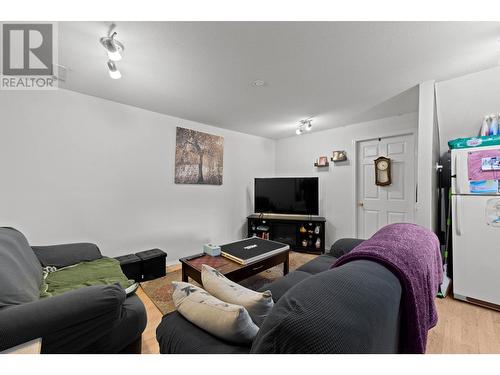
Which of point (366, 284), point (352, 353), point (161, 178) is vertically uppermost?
point (161, 178)

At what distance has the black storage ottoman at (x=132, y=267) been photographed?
7.93 feet

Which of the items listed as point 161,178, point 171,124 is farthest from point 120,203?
point 171,124

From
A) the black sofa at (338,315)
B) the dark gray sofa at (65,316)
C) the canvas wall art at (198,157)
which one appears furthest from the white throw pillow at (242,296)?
the canvas wall art at (198,157)

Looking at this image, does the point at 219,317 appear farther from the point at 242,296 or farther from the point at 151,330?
the point at 151,330

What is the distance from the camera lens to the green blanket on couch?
4.89 ft

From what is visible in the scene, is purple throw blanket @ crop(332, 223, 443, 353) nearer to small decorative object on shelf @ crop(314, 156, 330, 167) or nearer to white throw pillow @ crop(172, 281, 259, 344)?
white throw pillow @ crop(172, 281, 259, 344)

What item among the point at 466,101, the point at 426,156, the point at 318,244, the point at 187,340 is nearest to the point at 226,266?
the point at 187,340

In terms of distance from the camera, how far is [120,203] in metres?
2.77

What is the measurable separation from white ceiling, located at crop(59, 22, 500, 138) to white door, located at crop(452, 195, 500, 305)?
1260mm

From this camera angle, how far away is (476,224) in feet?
6.57

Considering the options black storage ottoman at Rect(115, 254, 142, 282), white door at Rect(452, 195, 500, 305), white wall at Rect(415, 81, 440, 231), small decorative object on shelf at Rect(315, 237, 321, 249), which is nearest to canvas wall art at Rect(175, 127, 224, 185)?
black storage ottoman at Rect(115, 254, 142, 282)

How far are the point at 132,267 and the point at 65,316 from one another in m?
1.59
